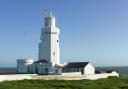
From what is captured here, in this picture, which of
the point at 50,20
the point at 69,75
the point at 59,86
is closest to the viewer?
the point at 59,86

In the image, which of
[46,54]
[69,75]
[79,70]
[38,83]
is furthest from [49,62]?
[38,83]

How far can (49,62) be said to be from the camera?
50.1m

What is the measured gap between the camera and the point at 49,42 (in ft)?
168

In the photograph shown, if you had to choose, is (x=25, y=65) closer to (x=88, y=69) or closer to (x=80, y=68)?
(x=80, y=68)

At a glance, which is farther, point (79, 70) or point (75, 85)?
point (79, 70)

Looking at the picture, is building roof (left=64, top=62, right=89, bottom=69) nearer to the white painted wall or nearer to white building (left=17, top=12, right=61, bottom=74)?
the white painted wall

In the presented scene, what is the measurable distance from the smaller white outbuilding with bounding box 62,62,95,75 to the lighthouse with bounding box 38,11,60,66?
2029mm

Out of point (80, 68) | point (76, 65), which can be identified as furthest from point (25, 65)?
point (80, 68)

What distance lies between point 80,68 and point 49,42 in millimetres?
6655

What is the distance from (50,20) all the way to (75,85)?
21.7 meters

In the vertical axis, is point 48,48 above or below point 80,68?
above

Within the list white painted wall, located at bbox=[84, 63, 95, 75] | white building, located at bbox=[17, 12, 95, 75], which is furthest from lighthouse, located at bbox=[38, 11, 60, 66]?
white painted wall, located at bbox=[84, 63, 95, 75]

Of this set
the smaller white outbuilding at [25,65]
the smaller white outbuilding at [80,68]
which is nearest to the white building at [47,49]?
the smaller white outbuilding at [25,65]

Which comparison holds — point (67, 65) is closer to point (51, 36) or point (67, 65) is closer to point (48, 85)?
point (51, 36)
